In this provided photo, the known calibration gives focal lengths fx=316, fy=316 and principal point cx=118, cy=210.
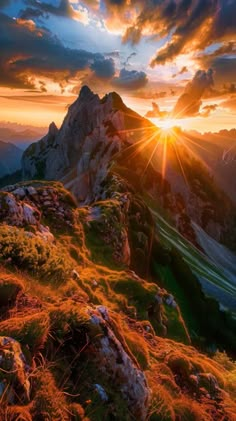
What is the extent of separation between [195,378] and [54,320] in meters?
7.37

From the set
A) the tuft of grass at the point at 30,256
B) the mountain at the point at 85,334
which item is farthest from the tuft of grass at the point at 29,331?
the tuft of grass at the point at 30,256

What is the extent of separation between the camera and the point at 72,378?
7.55 m

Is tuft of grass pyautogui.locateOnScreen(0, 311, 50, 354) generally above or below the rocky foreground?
above

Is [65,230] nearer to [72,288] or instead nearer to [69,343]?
[72,288]

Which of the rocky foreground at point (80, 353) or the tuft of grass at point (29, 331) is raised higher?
the tuft of grass at point (29, 331)

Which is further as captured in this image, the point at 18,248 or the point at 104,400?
the point at 18,248

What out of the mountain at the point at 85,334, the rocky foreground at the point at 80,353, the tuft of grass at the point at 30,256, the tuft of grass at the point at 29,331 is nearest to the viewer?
the rocky foreground at the point at 80,353

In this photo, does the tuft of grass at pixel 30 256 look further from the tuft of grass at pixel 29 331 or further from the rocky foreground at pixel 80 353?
the tuft of grass at pixel 29 331

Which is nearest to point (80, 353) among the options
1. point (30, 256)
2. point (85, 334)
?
point (85, 334)

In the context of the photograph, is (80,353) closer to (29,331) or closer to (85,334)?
(85,334)

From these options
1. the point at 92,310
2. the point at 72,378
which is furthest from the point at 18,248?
the point at 72,378

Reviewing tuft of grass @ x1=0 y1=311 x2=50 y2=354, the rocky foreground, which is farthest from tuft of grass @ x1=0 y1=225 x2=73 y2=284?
tuft of grass @ x1=0 y1=311 x2=50 y2=354

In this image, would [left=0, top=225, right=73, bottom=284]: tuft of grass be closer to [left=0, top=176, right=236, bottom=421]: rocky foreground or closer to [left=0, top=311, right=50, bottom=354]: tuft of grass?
[left=0, top=176, right=236, bottom=421]: rocky foreground

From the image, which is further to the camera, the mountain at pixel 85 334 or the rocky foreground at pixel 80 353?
the mountain at pixel 85 334
